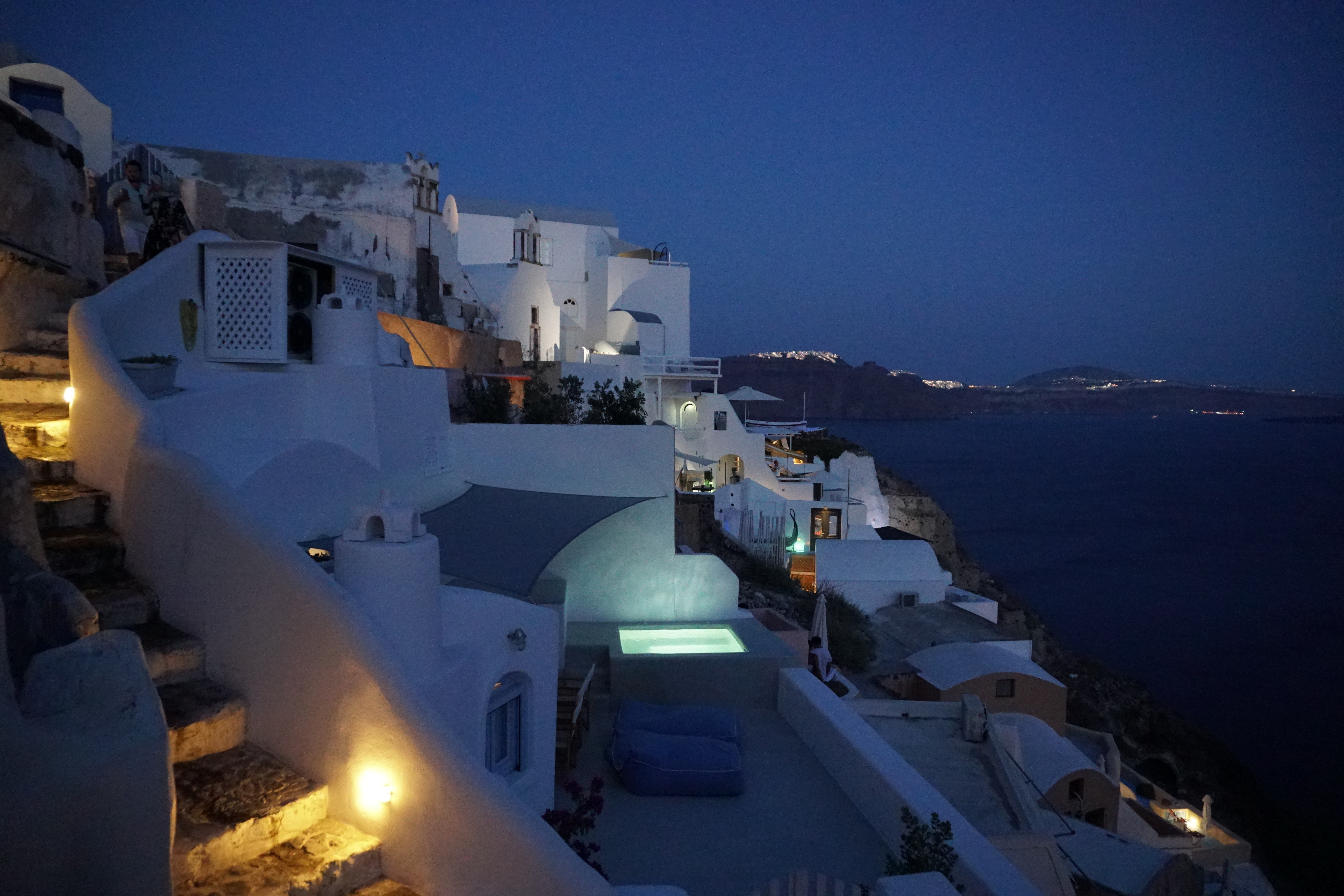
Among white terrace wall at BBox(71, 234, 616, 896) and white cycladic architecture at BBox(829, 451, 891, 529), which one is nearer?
white terrace wall at BBox(71, 234, 616, 896)

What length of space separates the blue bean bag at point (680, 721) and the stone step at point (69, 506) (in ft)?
11.9

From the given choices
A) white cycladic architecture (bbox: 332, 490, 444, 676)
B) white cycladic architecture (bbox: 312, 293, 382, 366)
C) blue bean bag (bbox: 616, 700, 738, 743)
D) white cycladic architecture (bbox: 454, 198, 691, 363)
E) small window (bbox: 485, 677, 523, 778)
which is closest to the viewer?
white cycladic architecture (bbox: 332, 490, 444, 676)

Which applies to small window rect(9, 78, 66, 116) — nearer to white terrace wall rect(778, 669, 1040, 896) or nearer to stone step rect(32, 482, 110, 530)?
stone step rect(32, 482, 110, 530)

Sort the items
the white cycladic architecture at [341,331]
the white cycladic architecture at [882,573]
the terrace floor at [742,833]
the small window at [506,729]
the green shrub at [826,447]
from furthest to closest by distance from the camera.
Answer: the green shrub at [826,447] → the white cycladic architecture at [882,573] → the white cycladic architecture at [341,331] → the small window at [506,729] → the terrace floor at [742,833]

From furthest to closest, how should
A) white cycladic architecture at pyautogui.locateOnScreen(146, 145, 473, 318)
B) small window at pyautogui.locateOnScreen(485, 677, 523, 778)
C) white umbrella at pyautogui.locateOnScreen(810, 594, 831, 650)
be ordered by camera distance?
white cycladic architecture at pyautogui.locateOnScreen(146, 145, 473, 318)
white umbrella at pyautogui.locateOnScreen(810, 594, 831, 650)
small window at pyautogui.locateOnScreen(485, 677, 523, 778)

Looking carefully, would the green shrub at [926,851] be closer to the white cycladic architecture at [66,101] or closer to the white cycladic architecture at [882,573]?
A: the white cycladic architecture at [66,101]

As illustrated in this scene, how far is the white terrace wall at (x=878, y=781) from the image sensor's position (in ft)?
13.2

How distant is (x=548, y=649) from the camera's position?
A: 4.90 metres

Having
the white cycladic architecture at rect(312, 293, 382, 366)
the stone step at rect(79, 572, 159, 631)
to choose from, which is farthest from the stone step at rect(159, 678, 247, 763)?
the white cycladic architecture at rect(312, 293, 382, 366)

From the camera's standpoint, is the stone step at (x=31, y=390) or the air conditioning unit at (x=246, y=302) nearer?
the stone step at (x=31, y=390)

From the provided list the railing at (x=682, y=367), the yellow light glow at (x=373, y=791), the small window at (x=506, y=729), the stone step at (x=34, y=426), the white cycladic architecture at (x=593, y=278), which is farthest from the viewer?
the white cycladic architecture at (x=593, y=278)

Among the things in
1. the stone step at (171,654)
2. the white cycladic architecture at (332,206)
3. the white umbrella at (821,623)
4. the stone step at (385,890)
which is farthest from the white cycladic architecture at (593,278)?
the stone step at (385,890)

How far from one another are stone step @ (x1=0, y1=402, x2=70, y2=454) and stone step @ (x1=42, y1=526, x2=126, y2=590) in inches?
33.5

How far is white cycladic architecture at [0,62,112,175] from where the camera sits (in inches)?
382
